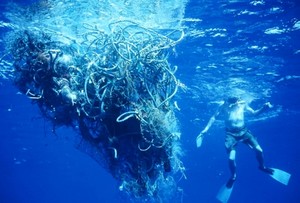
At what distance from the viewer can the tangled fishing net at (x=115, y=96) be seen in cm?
454

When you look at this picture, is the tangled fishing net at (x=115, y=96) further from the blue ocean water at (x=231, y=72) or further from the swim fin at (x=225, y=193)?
the swim fin at (x=225, y=193)

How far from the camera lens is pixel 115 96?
15.0ft

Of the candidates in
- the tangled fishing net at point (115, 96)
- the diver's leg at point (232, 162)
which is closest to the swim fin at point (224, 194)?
the diver's leg at point (232, 162)

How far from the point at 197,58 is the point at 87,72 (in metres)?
15.3

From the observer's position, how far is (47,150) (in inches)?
2226

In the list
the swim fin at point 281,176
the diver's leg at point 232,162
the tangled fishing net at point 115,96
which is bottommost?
the diver's leg at point 232,162

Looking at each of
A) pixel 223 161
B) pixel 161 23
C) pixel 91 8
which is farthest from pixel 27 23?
pixel 223 161

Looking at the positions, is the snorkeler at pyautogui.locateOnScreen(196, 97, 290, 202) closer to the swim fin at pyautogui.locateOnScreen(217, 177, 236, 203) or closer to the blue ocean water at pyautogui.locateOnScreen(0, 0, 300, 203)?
the swim fin at pyautogui.locateOnScreen(217, 177, 236, 203)

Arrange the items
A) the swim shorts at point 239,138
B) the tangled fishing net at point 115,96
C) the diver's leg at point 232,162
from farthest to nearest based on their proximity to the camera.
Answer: the swim shorts at point 239,138 < the diver's leg at point 232,162 < the tangled fishing net at point 115,96

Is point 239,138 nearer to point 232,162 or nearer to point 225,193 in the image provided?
point 232,162

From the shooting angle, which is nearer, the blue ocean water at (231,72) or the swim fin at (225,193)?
the swim fin at (225,193)

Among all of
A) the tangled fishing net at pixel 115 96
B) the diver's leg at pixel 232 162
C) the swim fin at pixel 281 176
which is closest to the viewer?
the tangled fishing net at pixel 115 96

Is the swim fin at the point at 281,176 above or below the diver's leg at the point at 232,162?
above

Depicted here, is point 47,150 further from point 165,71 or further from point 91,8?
point 165,71
